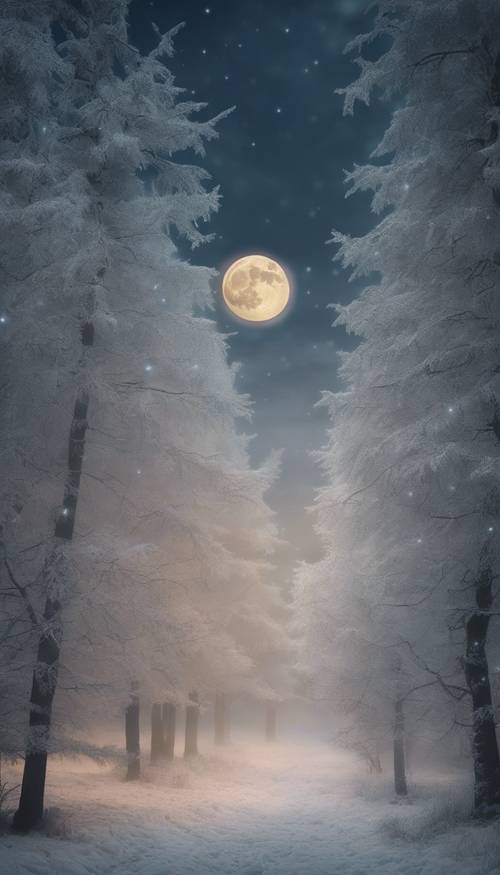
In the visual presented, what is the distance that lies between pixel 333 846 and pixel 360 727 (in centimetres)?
546

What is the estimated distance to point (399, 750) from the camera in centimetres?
1281

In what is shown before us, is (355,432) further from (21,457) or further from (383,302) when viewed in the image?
(21,457)

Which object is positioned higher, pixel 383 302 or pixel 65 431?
pixel 383 302

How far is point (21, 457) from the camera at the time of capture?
7438 mm

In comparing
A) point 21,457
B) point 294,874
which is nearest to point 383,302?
point 21,457

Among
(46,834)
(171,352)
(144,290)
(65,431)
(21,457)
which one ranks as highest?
(144,290)

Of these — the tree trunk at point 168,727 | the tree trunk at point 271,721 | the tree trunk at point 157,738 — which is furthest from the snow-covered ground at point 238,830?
the tree trunk at point 271,721

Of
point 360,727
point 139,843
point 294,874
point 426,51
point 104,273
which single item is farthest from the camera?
point 360,727

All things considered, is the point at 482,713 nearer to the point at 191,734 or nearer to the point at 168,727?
the point at 168,727

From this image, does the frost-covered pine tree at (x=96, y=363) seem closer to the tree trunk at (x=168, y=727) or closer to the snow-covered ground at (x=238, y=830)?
the snow-covered ground at (x=238, y=830)

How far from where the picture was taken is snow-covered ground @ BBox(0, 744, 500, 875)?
6.45 metres

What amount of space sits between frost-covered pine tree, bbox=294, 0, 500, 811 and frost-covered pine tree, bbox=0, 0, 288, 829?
2609 mm

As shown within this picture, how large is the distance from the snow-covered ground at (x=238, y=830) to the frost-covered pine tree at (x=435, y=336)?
1.35m

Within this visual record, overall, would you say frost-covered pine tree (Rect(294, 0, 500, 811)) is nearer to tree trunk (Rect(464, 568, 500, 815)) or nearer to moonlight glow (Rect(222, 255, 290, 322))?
tree trunk (Rect(464, 568, 500, 815))
